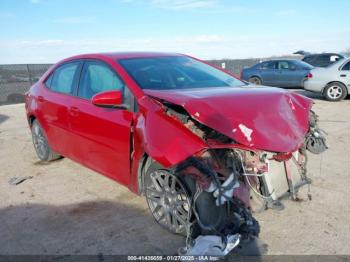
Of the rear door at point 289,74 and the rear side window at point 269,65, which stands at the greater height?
the rear side window at point 269,65

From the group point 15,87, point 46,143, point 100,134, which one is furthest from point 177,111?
point 15,87

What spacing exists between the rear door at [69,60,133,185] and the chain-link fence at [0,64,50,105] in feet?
41.5

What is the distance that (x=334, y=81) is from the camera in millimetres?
11398

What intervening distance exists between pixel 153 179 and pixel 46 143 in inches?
110

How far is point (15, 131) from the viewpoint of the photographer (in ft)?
27.8

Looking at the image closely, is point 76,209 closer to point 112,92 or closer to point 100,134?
point 100,134

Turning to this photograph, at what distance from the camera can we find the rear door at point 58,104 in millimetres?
4418

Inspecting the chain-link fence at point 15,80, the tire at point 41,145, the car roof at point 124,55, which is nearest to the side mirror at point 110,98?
the car roof at point 124,55

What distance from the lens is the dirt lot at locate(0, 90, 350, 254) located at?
2.99 m

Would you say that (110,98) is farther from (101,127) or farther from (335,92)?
(335,92)

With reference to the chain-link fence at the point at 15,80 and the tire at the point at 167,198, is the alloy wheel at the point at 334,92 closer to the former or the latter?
the tire at the point at 167,198

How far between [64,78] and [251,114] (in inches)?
Result: 113

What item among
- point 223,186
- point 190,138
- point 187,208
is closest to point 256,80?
point 187,208

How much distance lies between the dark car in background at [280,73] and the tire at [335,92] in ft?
8.72
